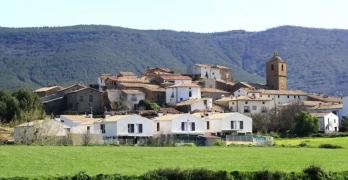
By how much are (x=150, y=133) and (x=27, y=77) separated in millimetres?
106420

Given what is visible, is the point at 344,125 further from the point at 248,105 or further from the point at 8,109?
the point at 8,109

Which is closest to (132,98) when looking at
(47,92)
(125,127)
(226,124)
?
(47,92)

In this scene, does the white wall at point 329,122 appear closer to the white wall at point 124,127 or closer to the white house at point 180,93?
the white house at point 180,93

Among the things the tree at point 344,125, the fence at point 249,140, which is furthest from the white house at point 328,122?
the fence at point 249,140

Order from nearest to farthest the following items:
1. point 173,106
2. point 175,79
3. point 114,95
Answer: point 173,106
point 114,95
point 175,79

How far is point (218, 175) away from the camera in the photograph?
32.8 metres

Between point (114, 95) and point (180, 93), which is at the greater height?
point (180, 93)

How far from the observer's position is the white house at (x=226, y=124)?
82.7 metres

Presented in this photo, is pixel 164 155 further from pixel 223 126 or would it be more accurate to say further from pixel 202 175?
pixel 223 126

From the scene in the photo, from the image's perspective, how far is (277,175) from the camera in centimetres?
3372

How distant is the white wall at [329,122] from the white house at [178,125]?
18462 millimetres

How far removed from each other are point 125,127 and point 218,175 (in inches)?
1654

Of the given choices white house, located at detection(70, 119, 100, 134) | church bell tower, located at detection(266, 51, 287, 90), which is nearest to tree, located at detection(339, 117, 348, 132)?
church bell tower, located at detection(266, 51, 287, 90)

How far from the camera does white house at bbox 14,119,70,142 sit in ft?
196
